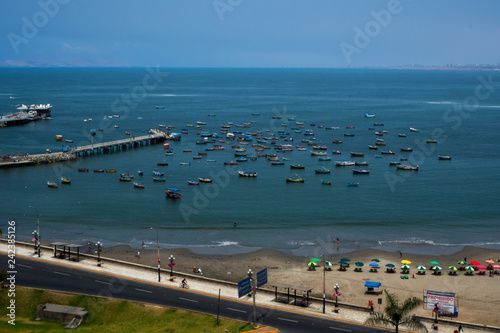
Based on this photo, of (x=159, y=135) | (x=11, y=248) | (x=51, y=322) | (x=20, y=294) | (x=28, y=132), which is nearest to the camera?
(x=51, y=322)

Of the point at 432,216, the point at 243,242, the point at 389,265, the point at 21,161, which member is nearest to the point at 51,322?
the point at 243,242

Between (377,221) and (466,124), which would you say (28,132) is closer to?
(377,221)

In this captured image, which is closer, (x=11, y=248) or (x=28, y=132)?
(x=11, y=248)

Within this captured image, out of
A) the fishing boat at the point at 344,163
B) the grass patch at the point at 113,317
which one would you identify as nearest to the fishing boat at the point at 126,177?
the fishing boat at the point at 344,163

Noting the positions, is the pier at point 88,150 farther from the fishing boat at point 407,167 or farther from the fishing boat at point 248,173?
the fishing boat at point 407,167

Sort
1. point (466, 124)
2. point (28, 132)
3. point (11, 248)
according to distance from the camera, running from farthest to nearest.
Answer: point (466, 124) < point (28, 132) < point (11, 248)

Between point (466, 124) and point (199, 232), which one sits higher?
point (466, 124)
